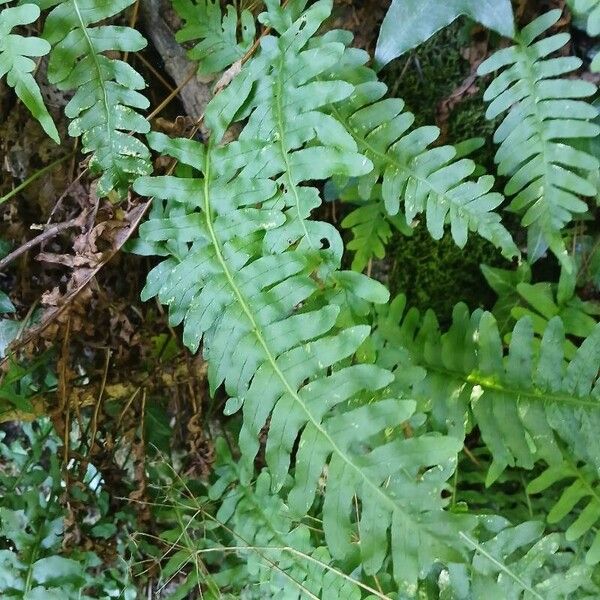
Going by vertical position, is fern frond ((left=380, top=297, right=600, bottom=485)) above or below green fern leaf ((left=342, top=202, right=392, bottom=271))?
below

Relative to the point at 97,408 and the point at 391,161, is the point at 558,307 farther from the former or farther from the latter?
the point at 97,408

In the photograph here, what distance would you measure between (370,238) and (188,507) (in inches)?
36.0

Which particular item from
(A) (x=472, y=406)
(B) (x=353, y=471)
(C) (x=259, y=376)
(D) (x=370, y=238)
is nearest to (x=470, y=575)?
(A) (x=472, y=406)

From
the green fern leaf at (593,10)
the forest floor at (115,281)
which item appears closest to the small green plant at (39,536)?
the forest floor at (115,281)

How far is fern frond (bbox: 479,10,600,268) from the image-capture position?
1.48 meters

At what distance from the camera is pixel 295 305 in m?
1.35

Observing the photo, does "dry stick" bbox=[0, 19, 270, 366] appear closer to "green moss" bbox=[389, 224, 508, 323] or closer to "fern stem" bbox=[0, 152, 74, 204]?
"fern stem" bbox=[0, 152, 74, 204]

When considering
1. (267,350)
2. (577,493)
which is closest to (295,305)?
(267,350)

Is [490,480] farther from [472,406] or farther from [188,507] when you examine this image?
[188,507]

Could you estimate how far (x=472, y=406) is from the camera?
1.47 meters

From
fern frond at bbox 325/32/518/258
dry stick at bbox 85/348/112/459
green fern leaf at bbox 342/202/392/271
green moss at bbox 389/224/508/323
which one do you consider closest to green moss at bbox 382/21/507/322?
green moss at bbox 389/224/508/323

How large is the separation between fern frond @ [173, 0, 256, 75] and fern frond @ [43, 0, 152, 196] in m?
0.24

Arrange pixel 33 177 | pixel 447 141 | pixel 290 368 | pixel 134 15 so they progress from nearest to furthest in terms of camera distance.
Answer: pixel 290 368 < pixel 134 15 < pixel 33 177 < pixel 447 141

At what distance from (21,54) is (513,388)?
131cm
